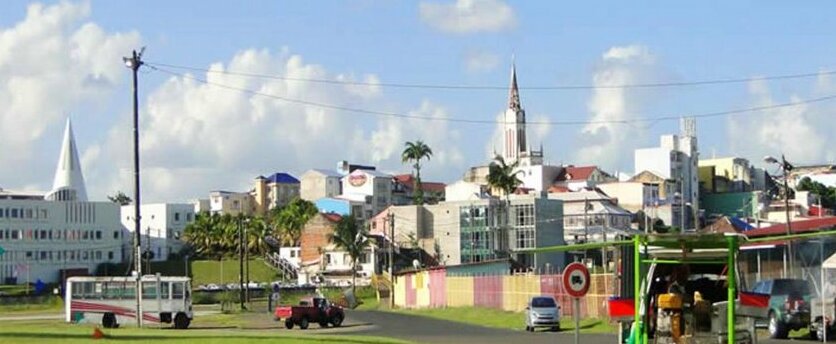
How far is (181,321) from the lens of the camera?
2603 inches

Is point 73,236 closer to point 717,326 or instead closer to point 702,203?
point 702,203

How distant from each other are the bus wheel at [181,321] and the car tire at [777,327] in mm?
31487

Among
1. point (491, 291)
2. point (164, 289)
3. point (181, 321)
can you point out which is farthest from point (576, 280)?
point (491, 291)

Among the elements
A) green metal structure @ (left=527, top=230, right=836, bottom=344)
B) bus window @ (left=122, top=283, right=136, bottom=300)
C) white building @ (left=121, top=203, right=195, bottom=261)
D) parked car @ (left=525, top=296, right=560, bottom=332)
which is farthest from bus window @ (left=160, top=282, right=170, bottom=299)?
white building @ (left=121, top=203, right=195, bottom=261)

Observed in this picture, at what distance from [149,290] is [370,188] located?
418 feet

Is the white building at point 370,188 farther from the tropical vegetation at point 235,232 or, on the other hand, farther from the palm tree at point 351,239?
the palm tree at point 351,239

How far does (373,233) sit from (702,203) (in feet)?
163

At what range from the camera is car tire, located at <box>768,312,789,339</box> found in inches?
1695

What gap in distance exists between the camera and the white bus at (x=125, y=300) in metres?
67.7

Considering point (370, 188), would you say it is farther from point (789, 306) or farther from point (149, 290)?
point (789, 306)

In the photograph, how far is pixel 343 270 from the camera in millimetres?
157250

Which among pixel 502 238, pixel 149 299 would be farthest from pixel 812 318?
pixel 502 238

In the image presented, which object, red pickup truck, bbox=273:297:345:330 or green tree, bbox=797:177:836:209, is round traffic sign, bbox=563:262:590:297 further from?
green tree, bbox=797:177:836:209

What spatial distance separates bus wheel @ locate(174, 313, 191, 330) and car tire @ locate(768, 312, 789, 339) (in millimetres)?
31487
